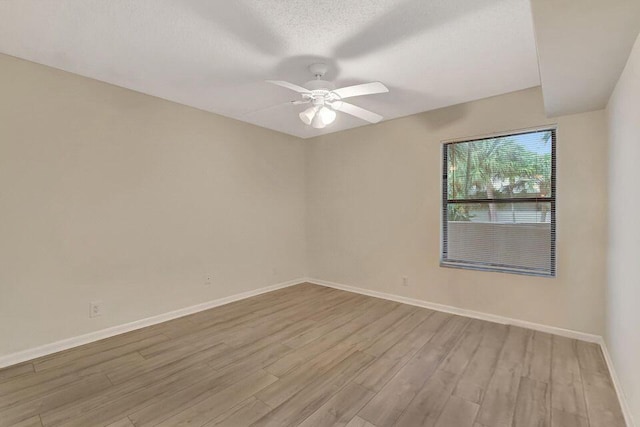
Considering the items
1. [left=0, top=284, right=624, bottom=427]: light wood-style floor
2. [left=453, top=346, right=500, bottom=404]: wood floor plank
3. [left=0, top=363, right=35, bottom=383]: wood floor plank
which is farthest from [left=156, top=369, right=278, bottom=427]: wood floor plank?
[left=0, top=363, right=35, bottom=383]: wood floor plank

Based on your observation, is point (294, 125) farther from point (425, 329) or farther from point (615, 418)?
point (615, 418)

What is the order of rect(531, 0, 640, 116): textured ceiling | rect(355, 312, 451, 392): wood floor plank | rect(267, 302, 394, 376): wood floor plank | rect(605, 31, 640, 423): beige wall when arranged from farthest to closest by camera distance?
rect(267, 302, 394, 376): wood floor plank < rect(355, 312, 451, 392): wood floor plank < rect(605, 31, 640, 423): beige wall < rect(531, 0, 640, 116): textured ceiling

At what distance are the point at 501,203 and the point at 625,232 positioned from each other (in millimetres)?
1370

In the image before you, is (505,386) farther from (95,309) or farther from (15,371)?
(15,371)

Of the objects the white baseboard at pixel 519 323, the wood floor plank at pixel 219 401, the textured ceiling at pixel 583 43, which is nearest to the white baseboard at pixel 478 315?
the white baseboard at pixel 519 323

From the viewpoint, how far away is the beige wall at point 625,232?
1.61 metres

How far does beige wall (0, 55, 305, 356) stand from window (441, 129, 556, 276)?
266cm

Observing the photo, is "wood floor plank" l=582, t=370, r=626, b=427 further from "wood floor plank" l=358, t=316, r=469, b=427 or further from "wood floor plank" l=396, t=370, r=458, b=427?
"wood floor plank" l=358, t=316, r=469, b=427

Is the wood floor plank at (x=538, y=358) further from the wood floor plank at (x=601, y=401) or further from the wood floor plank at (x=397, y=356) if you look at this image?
the wood floor plank at (x=397, y=356)

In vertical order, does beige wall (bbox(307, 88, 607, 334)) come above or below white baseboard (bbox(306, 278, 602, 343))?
above

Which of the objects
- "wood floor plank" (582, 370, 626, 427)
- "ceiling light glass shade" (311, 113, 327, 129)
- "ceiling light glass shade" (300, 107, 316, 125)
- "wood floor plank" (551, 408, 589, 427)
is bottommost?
"wood floor plank" (551, 408, 589, 427)

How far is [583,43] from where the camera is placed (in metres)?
1.62

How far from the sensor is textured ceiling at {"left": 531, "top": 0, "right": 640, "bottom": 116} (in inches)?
52.9

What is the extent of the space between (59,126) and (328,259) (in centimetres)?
364
